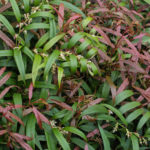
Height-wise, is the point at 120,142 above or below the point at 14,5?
below

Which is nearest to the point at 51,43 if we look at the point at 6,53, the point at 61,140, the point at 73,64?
the point at 73,64

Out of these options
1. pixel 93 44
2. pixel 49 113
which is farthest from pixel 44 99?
pixel 93 44

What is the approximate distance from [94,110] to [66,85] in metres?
0.31

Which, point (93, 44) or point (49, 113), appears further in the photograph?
point (93, 44)

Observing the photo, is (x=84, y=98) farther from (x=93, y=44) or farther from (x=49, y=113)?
(x=93, y=44)

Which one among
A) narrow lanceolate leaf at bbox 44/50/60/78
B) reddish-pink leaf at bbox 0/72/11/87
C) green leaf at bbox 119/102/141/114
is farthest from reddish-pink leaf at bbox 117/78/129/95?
reddish-pink leaf at bbox 0/72/11/87

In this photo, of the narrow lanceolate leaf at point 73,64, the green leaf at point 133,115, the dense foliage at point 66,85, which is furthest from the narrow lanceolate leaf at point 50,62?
the green leaf at point 133,115

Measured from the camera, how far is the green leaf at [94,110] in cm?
190

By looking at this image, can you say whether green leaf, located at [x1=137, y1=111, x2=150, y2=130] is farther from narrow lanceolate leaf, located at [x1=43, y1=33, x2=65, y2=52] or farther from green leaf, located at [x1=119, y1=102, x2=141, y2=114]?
narrow lanceolate leaf, located at [x1=43, y1=33, x2=65, y2=52]

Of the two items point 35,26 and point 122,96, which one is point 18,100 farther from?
point 122,96

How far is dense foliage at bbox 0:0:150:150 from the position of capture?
1822 mm

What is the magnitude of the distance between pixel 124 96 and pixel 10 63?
91 cm

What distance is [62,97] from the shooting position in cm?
201

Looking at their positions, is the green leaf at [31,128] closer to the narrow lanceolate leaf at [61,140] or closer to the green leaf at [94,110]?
the narrow lanceolate leaf at [61,140]
